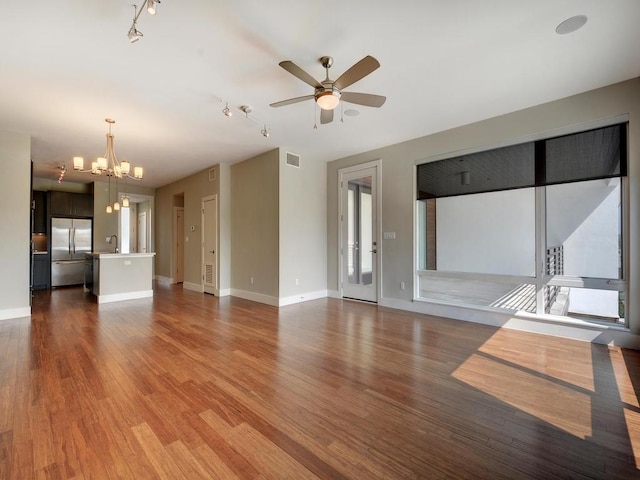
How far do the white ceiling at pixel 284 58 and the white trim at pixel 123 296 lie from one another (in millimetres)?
3049

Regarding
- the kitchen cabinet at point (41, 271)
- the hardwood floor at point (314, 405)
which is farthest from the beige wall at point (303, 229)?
the kitchen cabinet at point (41, 271)

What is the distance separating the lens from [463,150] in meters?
4.51

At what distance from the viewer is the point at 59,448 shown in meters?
1.71

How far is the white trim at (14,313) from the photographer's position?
4551 mm

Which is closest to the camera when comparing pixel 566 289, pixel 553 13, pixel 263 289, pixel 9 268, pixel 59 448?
pixel 59 448

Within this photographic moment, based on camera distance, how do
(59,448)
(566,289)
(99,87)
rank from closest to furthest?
(59,448) → (99,87) → (566,289)

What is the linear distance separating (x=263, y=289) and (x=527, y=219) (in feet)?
14.8

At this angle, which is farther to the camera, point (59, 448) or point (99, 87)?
point (99, 87)

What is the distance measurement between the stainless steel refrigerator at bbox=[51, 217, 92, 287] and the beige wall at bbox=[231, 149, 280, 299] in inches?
179

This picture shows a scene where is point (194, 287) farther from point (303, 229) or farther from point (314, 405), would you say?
point (314, 405)

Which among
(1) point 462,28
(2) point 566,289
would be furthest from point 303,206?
(2) point 566,289

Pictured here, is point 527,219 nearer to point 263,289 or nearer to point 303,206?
point 303,206

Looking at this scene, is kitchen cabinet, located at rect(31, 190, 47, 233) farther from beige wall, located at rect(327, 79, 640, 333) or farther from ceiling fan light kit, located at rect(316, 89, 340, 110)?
ceiling fan light kit, located at rect(316, 89, 340, 110)

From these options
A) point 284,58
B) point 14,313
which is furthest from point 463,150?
point 14,313
